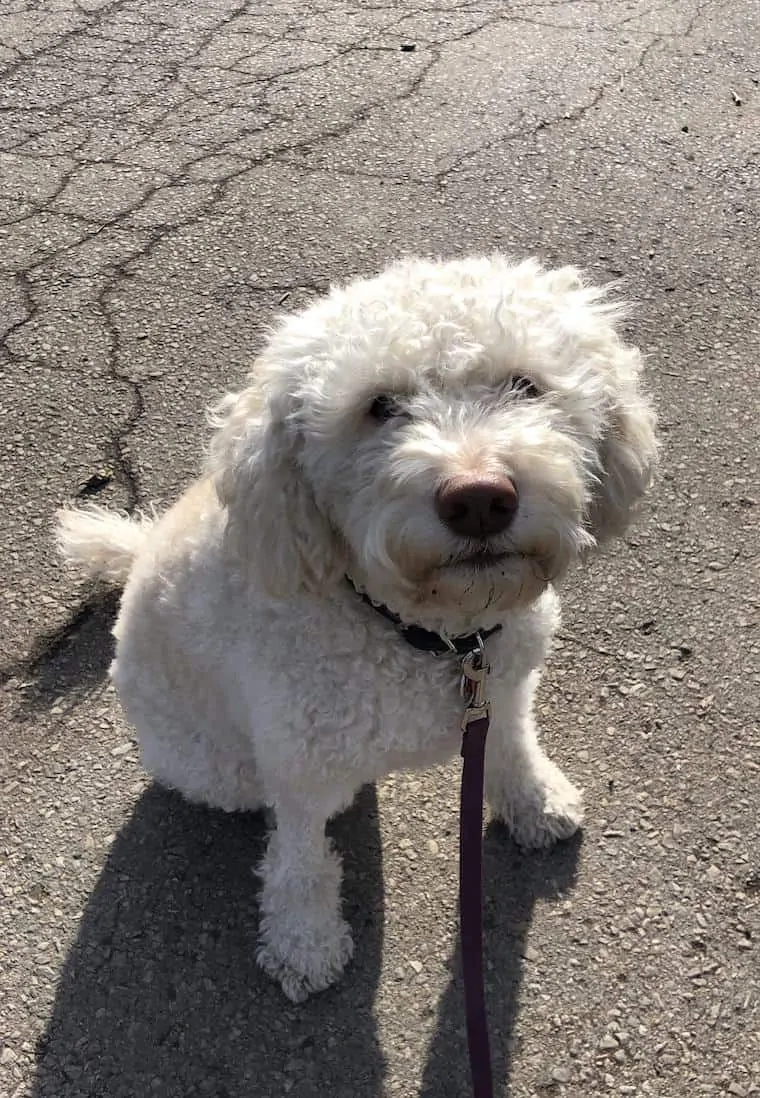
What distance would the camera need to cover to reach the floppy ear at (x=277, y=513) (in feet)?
5.74

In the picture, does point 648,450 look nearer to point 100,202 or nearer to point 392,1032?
point 392,1032

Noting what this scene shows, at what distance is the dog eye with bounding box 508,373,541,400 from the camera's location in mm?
→ 1711

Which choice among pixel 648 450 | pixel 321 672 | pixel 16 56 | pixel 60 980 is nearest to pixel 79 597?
pixel 60 980

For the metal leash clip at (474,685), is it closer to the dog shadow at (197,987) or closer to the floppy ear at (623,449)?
the floppy ear at (623,449)

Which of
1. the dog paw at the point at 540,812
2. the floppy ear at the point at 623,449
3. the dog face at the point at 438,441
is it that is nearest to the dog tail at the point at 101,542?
the dog face at the point at 438,441

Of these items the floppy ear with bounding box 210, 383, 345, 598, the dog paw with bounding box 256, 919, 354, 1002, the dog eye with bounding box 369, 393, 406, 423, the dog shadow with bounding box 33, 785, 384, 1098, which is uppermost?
the dog eye with bounding box 369, 393, 406, 423

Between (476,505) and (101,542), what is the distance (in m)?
1.45

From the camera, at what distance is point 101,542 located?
8.52 feet

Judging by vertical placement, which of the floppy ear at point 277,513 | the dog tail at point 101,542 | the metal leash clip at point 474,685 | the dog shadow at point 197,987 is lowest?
the dog shadow at point 197,987

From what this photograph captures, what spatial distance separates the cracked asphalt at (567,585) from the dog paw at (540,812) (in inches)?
2.4

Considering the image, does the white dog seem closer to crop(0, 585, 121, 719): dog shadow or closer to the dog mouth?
the dog mouth

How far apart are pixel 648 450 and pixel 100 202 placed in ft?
12.5

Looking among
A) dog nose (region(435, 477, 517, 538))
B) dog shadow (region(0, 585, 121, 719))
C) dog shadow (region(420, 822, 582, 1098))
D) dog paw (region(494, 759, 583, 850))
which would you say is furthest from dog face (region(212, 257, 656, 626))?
dog shadow (region(0, 585, 121, 719))

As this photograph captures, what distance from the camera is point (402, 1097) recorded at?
80.4 inches
